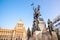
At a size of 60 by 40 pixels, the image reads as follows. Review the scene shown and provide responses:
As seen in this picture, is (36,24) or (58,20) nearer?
(36,24)

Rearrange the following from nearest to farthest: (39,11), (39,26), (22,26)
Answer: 1. (39,26)
2. (39,11)
3. (22,26)

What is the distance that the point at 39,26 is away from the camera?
19188 mm

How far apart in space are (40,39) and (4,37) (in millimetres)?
51662

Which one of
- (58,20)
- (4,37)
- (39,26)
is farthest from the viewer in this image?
(4,37)

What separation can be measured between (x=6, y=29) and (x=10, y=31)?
8.18 ft

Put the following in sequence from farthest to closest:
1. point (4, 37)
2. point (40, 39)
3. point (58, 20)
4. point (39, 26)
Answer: point (4, 37) < point (58, 20) < point (39, 26) < point (40, 39)

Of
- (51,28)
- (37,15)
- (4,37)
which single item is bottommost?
(4,37)

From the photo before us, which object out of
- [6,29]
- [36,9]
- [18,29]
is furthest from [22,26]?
[36,9]

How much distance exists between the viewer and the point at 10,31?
225 feet

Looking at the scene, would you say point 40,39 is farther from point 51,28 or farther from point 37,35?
point 51,28

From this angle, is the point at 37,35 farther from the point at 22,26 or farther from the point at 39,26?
the point at 22,26

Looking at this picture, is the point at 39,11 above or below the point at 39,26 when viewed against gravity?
above

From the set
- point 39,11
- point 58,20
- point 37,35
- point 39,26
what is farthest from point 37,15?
point 58,20

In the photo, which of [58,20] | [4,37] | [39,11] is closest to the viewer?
[39,11]
